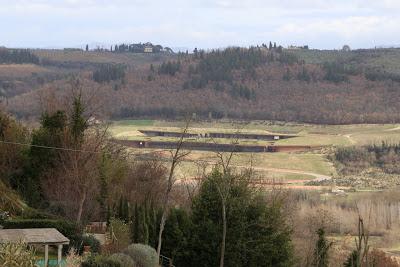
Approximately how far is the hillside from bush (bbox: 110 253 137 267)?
104 m

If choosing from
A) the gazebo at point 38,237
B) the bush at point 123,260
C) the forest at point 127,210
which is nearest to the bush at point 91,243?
the forest at point 127,210

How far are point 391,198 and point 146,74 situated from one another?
296 ft

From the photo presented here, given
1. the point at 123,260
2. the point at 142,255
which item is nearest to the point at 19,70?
the point at 142,255

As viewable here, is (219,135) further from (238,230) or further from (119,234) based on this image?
(119,234)

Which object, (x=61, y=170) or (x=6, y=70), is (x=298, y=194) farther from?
(x=6, y=70)

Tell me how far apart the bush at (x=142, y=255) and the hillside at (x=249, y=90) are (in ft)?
338

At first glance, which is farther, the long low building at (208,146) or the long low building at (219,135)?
the long low building at (219,135)

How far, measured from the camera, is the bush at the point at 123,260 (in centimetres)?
2184

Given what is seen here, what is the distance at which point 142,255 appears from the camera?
902 inches

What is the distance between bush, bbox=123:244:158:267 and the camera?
75.0 ft

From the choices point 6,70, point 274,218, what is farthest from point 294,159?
point 6,70

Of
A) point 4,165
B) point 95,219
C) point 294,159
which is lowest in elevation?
point 294,159

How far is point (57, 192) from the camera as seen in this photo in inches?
1355

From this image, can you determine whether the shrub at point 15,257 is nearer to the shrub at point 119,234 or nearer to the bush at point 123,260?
the bush at point 123,260
